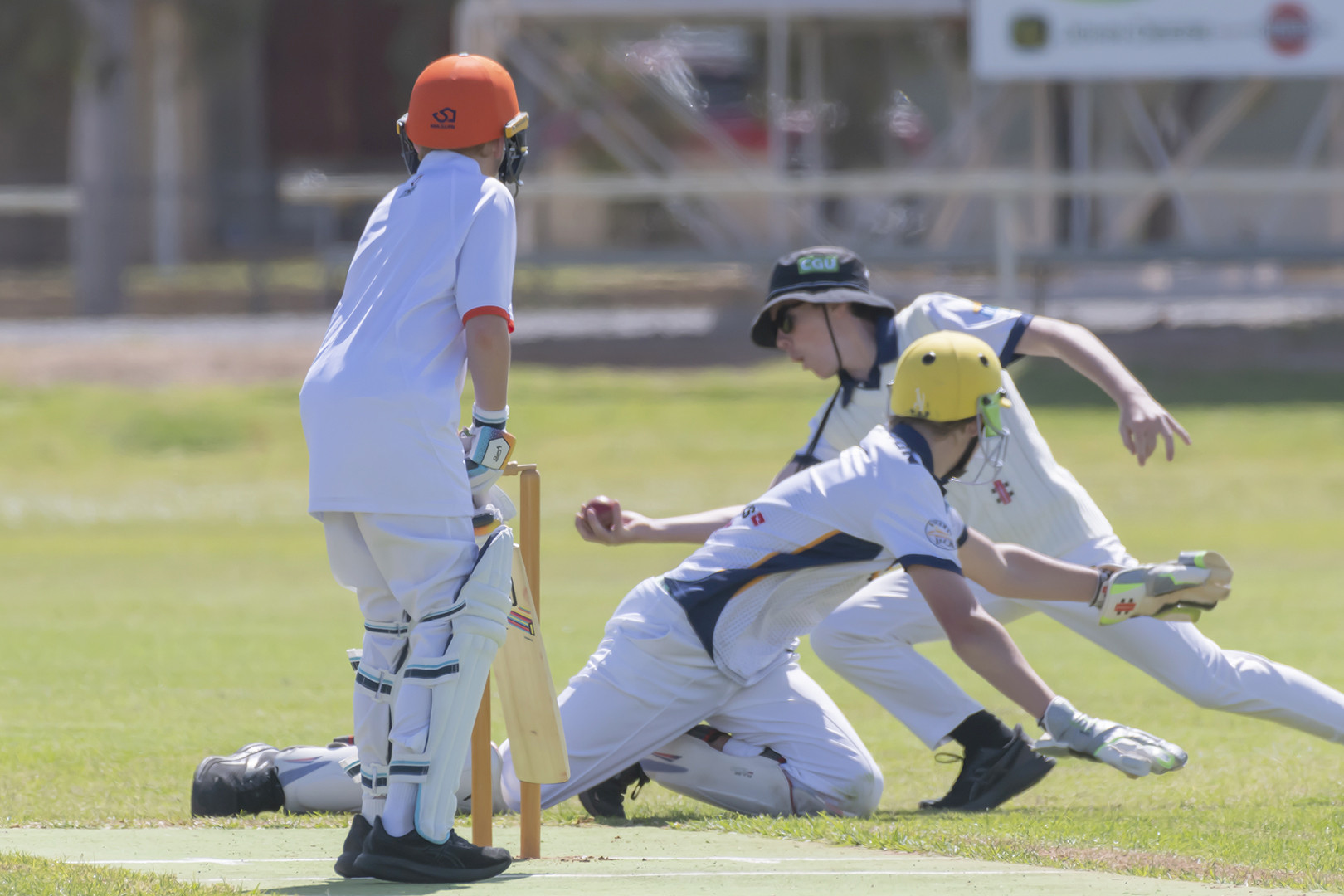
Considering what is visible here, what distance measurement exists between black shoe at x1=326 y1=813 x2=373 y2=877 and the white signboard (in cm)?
1993

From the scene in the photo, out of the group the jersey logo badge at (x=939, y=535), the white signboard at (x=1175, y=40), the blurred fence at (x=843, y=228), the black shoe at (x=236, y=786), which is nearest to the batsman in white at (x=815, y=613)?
the jersey logo badge at (x=939, y=535)

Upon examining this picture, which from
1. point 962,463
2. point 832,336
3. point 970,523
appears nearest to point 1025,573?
point 962,463

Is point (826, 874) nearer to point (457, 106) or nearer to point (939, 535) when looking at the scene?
point (939, 535)

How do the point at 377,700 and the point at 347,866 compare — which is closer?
the point at 347,866

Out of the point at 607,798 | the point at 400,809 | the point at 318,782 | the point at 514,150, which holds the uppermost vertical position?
the point at 514,150

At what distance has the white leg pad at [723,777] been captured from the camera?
600cm

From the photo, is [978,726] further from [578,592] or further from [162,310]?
[162,310]

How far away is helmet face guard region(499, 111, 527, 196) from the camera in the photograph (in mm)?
5047

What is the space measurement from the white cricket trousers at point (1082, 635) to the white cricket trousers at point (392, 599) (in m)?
1.92

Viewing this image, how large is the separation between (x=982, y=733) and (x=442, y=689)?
6.92 ft

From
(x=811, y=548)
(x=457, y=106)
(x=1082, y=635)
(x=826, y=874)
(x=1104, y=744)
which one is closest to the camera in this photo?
(x=826, y=874)

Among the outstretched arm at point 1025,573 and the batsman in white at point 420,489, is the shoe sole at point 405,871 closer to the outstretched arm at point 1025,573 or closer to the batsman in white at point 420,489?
the batsman in white at point 420,489

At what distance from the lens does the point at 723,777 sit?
6043mm

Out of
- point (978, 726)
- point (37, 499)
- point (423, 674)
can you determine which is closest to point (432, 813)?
point (423, 674)
